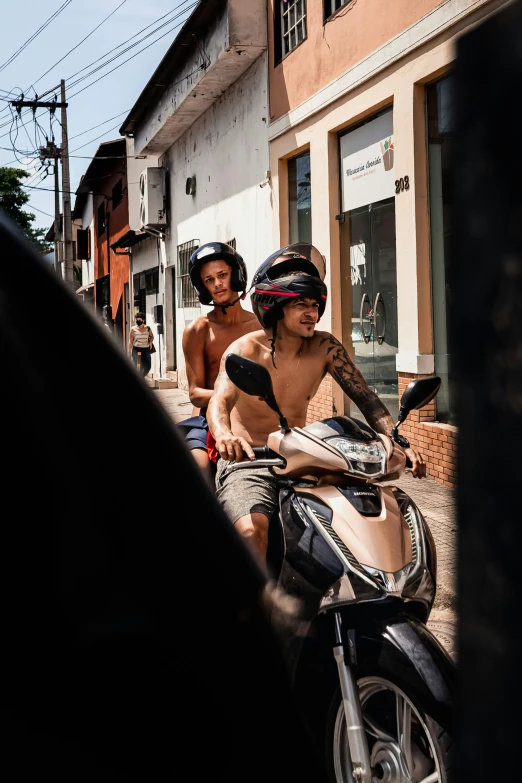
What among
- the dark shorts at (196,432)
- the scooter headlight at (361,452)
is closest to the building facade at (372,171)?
the dark shorts at (196,432)

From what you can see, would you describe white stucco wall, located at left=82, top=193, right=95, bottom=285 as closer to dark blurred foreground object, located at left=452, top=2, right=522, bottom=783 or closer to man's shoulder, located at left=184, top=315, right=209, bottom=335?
man's shoulder, located at left=184, top=315, right=209, bottom=335

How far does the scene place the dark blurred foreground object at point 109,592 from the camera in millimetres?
550

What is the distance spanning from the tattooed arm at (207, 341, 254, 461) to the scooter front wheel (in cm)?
82

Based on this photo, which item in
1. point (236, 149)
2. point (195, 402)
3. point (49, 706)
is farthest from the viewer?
point (236, 149)

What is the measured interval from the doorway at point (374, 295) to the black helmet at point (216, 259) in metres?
4.65

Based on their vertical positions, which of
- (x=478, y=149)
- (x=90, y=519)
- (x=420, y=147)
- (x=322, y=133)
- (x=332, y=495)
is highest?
(x=322, y=133)

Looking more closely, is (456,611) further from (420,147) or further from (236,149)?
(236,149)

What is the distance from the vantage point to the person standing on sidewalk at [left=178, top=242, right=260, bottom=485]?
4.51 m

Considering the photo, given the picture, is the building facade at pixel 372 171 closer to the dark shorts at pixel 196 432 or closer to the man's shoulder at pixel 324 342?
the dark shorts at pixel 196 432

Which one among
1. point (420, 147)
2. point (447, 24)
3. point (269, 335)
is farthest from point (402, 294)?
point (269, 335)

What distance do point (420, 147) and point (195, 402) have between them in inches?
186

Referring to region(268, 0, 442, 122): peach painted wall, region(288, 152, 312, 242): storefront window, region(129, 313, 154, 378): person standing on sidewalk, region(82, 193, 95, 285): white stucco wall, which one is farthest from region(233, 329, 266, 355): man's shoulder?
region(82, 193, 95, 285): white stucco wall

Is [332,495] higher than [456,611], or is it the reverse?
[456,611]

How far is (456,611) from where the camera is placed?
1.22ft
